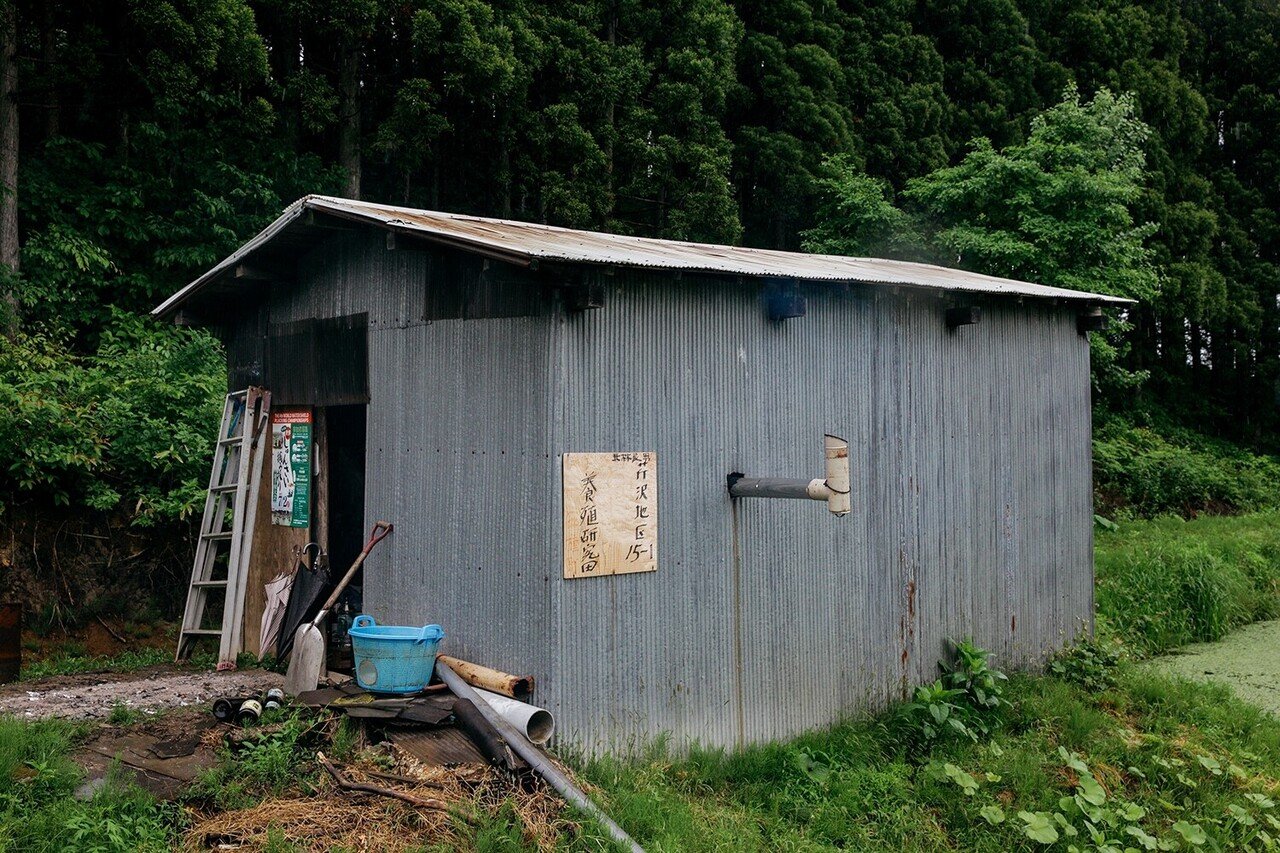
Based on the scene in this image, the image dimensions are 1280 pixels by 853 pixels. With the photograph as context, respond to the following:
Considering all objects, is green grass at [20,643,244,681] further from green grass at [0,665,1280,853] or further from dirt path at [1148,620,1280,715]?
dirt path at [1148,620,1280,715]

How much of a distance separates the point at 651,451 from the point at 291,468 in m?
3.43

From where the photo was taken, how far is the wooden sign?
5930mm

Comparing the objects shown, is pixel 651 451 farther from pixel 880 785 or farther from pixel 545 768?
pixel 880 785

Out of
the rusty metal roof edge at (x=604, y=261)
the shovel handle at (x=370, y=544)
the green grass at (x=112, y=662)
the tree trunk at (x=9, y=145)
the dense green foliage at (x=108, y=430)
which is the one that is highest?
the tree trunk at (x=9, y=145)

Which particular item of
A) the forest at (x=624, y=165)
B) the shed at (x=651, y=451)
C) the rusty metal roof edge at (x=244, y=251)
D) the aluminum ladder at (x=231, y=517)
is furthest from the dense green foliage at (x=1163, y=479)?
the rusty metal roof edge at (x=244, y=251)

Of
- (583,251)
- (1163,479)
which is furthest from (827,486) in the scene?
(1163,479)

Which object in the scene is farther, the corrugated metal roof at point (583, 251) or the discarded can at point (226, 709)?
the discarded can at point (226, 709)

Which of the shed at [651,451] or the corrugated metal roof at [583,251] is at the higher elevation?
the corrugated metal roof at [583,251]

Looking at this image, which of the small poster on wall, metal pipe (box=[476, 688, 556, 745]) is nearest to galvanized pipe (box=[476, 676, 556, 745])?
metal pipe (box=[476, 688, 556, 745])

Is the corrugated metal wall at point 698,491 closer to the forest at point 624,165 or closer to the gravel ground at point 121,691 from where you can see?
the gravel ground at point 121,691

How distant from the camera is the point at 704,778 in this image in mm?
6172

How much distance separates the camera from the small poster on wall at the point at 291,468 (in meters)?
8.11

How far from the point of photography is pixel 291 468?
8.26 m

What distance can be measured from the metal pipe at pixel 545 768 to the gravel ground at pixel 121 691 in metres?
2.24
